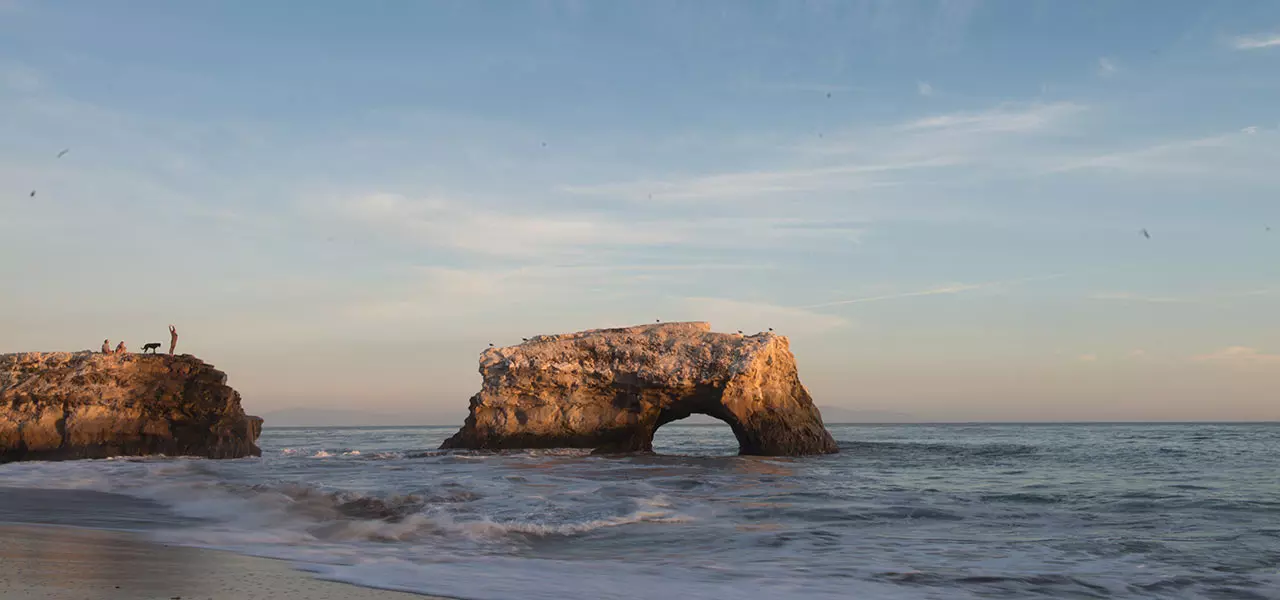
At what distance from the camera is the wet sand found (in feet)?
18.4

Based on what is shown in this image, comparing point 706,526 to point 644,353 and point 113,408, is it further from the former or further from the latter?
point 113,408

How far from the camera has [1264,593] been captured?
7453 mm

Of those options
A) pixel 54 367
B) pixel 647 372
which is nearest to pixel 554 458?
pixel 647 372

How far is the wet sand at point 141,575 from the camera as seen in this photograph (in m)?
5.62

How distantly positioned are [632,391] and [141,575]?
2349 centimetres

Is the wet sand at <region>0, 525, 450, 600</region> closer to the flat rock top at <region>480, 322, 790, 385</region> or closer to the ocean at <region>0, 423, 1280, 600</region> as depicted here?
the ocean at <region>0, 423, 1280, 600</region>

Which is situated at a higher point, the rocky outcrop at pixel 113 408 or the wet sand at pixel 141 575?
the rocky outcrop at pixel 113 408

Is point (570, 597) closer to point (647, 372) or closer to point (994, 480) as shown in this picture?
point (994, 480)

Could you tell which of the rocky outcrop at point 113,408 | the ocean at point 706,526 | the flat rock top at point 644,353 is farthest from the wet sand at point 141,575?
the flat rock top at point 644,353

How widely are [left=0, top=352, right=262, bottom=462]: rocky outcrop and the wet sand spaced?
20236 mm

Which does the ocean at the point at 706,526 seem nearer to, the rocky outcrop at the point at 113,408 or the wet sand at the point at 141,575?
the wet sand at the point at 141,575

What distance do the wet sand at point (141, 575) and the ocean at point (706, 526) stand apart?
502 millimetres

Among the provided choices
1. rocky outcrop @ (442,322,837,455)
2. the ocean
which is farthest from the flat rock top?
the ocean

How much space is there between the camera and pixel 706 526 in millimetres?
11344
